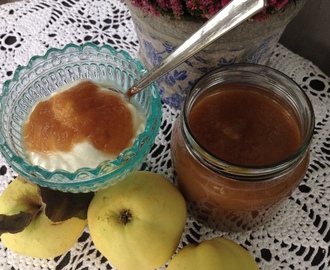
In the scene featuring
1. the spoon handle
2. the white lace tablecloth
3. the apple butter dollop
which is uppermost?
the spoon handle

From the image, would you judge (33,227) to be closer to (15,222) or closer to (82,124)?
(15,222)

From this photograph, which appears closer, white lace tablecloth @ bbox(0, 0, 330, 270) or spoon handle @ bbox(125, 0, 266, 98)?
spoon handle @ bbox(125, 0, 266, 98)

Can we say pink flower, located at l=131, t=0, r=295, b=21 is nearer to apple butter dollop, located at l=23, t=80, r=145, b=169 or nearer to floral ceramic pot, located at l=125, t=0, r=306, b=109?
floral ceramic pot, located at l=125, t=0, r=306, b=109

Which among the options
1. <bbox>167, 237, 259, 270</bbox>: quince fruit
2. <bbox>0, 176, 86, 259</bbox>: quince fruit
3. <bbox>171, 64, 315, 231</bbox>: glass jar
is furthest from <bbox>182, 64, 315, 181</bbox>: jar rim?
<bbox>0, 176, 86, 259</bbox>: quince fruit

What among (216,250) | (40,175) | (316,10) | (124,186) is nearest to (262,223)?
(216,250)

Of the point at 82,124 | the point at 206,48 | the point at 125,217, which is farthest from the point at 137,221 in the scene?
the point at 206,48

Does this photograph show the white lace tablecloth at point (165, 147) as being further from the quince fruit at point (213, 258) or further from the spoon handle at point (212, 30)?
the spoon handle at point (212, 30)

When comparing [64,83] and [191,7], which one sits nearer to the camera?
[191,7]
